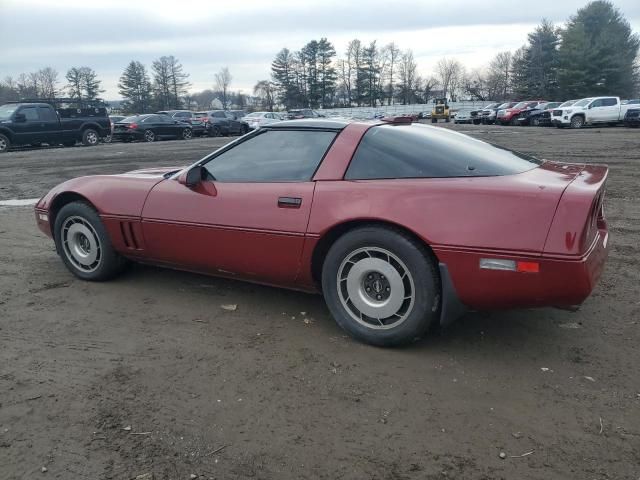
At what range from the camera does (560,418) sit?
8.07 ft

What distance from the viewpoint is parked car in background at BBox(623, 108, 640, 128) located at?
2703 centimetres

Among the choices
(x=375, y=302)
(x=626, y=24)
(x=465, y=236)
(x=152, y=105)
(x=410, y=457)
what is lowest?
(x=410, y=457)

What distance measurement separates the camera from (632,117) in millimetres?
27219

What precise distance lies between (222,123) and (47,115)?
11.7 m

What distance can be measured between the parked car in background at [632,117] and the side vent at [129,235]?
29.5 m

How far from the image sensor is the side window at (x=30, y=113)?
18888 mm

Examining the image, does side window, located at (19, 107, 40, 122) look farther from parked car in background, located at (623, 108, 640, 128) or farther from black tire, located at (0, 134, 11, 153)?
parked car in background, located at (623, 108, 640, 128)

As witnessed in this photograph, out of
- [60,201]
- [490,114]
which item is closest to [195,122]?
[490,114]

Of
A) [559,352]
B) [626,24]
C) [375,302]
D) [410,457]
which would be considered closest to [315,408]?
[410,457]

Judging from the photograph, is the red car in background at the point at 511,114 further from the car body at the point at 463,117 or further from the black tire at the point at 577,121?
the black tire at the point at 577,121

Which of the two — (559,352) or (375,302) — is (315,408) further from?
(559,352)

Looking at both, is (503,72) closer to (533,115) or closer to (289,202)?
(533,115)

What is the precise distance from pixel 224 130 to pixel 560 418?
2976 cm

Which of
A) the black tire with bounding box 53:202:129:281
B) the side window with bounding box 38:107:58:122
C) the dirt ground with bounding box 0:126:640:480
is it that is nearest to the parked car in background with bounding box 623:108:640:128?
the side window with bounding box 38:107:58:122
